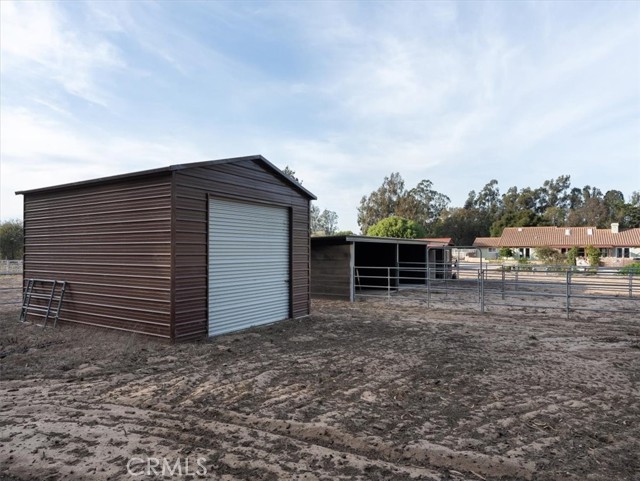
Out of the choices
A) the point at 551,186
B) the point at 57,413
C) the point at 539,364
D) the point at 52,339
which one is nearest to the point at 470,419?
the point at 539,364

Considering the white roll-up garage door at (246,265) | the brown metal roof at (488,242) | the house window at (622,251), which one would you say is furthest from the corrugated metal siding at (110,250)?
the house window at (622,251)

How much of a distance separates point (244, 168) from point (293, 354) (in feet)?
12.3

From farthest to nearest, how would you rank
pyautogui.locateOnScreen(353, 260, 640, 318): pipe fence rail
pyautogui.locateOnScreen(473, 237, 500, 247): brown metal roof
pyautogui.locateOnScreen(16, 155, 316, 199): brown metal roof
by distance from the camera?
pyautogui.locateOnScreen(473, 237, 500, 247): brown metal roof, pyautogui.locateOnScreen(353, 260, 640, 318): pipe fence rail, pyautogui.locateOnScreen(16, 155, 316, 199): brown metal roof

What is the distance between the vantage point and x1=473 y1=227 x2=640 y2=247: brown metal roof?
40622 mm

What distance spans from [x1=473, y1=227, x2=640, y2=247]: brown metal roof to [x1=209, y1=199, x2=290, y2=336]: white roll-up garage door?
40.4m

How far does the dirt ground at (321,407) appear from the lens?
9.14 ft

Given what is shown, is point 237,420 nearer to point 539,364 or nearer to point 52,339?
point 539,364

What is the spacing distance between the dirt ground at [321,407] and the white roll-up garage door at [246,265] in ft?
2.32

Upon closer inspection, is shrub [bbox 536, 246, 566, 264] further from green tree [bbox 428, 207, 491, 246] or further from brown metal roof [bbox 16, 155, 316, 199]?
brown metal roof [bbox 16, 155, 316, 199]

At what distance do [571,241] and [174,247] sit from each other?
46.0m

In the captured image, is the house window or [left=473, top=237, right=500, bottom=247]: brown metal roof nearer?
the house window

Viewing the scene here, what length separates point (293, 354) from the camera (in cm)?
583

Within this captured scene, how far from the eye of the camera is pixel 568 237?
43.0 meters

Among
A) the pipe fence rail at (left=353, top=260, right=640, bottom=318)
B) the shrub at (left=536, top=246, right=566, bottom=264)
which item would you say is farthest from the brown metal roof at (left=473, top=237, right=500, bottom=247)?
the pipe fence rail at (left=353, top=260, right=640, bottom=318)
